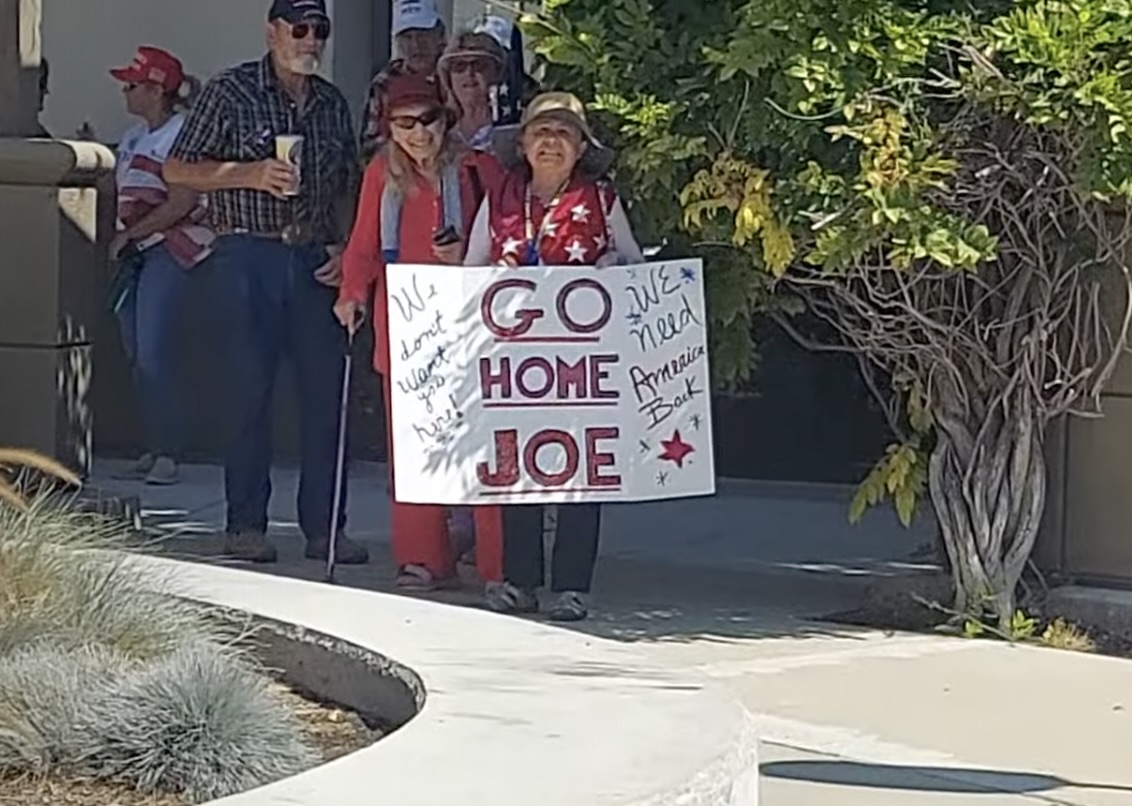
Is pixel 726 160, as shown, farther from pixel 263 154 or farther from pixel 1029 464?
pixel 263 154

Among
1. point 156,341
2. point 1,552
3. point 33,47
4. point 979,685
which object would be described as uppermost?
point 33,47

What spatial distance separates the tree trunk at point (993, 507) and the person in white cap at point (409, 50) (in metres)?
2.26

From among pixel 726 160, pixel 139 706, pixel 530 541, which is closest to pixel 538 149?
pixel 726 160

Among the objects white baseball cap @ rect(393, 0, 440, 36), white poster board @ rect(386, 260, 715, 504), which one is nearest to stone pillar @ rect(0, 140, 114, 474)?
white baseball cap @ rect(393, 0, 440, 36)

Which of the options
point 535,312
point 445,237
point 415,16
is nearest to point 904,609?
point 535,312

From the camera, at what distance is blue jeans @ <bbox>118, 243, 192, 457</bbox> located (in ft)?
33.8

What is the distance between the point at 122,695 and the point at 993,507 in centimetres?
393

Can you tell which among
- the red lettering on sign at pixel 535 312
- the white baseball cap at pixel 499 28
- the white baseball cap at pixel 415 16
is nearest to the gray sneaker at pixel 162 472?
the white baseball cap at pixel 499 28

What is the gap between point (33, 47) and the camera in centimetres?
941

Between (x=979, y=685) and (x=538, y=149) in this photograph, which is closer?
(x=979, y=685)

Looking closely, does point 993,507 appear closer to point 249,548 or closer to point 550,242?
point 550,242

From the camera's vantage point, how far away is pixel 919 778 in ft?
19.9

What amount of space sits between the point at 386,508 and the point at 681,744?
244 inches

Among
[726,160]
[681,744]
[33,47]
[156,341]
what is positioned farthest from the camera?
[156,341]
